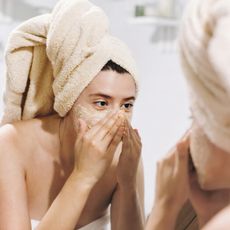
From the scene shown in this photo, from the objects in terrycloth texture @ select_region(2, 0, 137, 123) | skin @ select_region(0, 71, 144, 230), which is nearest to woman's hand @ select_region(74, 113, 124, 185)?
A: skin @ select_region(0, 71, 144, 230)

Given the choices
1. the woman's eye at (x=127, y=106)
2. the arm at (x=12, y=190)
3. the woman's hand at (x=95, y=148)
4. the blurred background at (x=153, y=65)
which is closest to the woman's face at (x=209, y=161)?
the woman's hand at (x=95, y=148)

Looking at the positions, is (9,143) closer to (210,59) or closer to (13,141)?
(13,141)

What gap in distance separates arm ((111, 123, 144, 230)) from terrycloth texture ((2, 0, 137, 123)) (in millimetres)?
164

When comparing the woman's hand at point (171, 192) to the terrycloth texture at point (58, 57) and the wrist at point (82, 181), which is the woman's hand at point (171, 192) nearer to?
the wrist at point (82, 181)

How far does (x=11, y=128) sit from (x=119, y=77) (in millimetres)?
325

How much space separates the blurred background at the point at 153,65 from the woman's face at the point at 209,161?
1.32 metres

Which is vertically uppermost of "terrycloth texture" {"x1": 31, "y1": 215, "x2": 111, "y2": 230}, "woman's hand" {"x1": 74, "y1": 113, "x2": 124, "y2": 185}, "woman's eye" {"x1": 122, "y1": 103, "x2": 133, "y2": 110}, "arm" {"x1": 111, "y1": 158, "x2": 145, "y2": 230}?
"woman's eye" {"x1": 122, "y1": 103, "x2": 133, "y2": 110}

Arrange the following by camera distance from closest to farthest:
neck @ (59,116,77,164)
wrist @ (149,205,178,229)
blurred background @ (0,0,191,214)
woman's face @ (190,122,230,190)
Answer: woman's face @ (190,122,230,190) → wrist @ (149,205,178,229) → neck @ (59,116,77,164) → blurred background @ (0,0,191,214)

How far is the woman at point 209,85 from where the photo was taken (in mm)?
468

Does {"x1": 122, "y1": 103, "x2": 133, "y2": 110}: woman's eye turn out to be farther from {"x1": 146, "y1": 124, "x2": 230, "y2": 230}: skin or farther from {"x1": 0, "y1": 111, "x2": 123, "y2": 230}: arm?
{"x1": 146, "y1": 124, "x2": 230, "y2": 230}: skin

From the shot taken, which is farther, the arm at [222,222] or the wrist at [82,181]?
the wrist at [82,181]

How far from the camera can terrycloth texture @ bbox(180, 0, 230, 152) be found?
462 mm

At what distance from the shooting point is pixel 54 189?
1179 millimetres

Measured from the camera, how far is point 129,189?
1.07 meters
